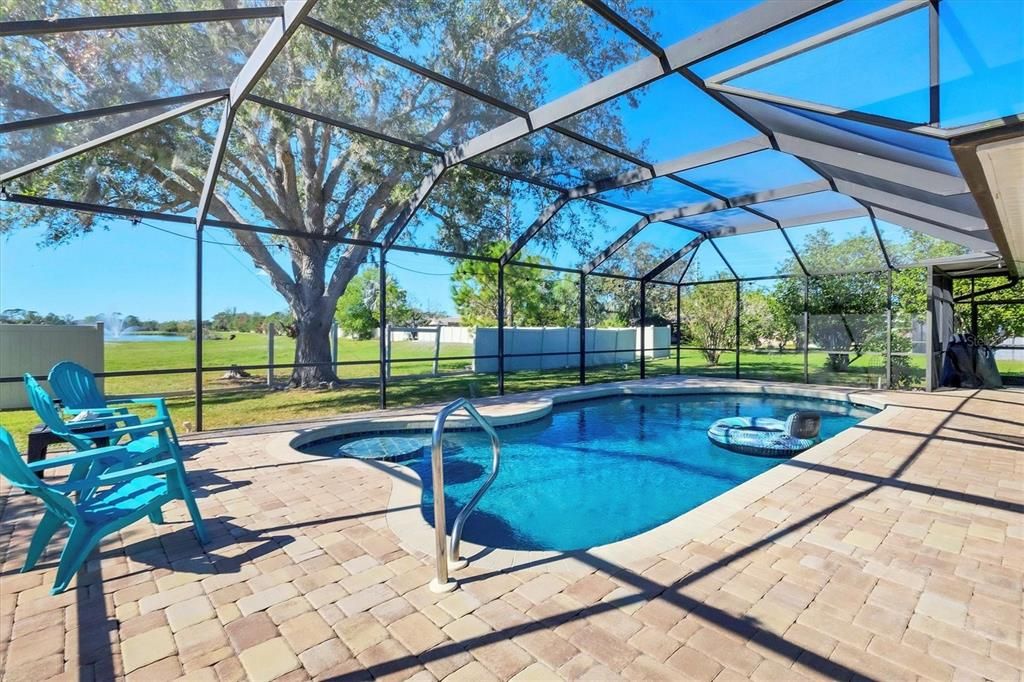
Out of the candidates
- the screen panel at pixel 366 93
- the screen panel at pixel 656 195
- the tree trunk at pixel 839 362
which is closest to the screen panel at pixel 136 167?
the screen panel at pixel 366 93

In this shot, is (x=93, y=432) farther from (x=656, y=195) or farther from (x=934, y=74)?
(x=656, y=195)

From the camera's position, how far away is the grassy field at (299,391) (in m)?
9.00

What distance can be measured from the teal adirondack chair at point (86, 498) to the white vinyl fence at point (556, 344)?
1154 cm

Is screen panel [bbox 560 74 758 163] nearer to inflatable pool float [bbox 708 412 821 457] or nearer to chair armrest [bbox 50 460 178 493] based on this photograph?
inflatable pool float [bbox 708 412 821 457]

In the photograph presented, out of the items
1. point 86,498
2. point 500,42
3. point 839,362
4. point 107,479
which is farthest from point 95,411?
point 839,362

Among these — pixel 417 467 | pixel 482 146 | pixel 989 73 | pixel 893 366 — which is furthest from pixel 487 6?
pixel 893 366

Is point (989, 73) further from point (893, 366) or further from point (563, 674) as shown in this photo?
point (893, 366)

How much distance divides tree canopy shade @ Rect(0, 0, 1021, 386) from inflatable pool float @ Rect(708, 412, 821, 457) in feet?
9.77

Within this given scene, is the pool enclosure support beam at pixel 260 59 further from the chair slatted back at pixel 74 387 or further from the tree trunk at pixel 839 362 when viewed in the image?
the tree trunk at pixel 839 362

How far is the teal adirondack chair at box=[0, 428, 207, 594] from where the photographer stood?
2250 mm

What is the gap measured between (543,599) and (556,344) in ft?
51.8

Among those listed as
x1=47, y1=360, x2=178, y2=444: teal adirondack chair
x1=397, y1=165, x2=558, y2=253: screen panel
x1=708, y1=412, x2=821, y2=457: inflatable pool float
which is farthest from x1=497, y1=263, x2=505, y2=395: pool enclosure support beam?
x1=47, y1=360, x2=178, y2=444: teal adirondack chair

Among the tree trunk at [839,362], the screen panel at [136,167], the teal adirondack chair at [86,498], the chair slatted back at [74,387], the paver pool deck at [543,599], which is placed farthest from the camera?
the tree trunk at [839,362]

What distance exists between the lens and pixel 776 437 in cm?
664
